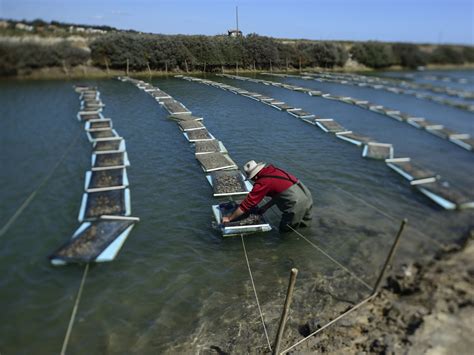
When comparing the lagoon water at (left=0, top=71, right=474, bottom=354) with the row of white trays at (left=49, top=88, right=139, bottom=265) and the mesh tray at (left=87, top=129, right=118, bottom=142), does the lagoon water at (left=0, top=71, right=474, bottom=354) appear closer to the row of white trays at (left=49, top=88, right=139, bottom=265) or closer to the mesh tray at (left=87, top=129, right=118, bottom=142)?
the row of white trays at (left=49, top=88, right=139, bottom=265)

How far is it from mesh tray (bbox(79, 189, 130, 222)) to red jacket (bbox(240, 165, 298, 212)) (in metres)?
2.82

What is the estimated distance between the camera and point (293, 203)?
556 centimetres

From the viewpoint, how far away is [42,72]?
2384 cm

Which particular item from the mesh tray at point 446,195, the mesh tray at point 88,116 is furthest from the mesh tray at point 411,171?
the mesh tray at point 88,116

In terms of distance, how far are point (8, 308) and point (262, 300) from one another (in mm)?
3698

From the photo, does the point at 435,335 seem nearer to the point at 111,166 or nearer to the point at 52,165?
the point at 111,166

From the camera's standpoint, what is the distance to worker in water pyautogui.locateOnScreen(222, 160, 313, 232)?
17.4ft

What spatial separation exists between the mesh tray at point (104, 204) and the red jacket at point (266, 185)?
282cm

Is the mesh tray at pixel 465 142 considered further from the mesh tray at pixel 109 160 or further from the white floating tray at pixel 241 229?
the mesh tray at pixel 109 160

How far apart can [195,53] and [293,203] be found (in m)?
28.0

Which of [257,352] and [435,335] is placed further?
[257,352]

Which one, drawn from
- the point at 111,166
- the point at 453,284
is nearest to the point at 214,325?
the point at 453,284

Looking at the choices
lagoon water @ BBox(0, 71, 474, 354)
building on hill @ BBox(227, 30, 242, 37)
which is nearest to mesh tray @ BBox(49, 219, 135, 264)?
lagoon water @ BBox(0, 71, 474, 354)

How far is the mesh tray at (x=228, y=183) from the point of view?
748 centimetres
